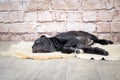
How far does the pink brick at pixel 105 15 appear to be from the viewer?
13.5ft

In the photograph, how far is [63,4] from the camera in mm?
4145

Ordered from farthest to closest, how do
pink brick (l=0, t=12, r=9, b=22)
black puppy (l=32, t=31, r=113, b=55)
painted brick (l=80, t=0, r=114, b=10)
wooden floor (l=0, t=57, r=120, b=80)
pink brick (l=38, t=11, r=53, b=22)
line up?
pink brick (l=0, t=12, r=9, b=22) < pink brick (l=38, t=11, r=53, b=22) < painted brick (l=80, t=0, r=114, b=10) < black puppy (l=32, t=31, r=113, b=55) < wooden floor (l=0, t=57, r=120, b=80)

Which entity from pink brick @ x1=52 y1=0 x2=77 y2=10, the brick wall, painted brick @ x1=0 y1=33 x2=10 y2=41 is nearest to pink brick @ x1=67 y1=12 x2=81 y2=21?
the brick wall

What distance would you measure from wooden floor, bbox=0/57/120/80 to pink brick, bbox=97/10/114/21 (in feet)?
4.82

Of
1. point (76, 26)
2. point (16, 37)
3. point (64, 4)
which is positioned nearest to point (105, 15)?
point (76, 26)

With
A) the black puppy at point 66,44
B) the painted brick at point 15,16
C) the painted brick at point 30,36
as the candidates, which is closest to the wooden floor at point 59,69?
the black puppy at point 66,44

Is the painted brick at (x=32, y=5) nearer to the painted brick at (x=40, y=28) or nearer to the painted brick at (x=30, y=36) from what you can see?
the painted brick at (x=40, y=28)

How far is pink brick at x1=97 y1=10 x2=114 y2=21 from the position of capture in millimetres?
4109

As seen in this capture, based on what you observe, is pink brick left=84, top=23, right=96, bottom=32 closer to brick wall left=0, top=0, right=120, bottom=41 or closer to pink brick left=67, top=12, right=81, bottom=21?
brick wall left=0, top=0, right=120, bottom=41

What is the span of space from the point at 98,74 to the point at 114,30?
1947mm

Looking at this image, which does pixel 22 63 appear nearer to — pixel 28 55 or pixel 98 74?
pixel 28 55

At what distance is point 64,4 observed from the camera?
163 inches

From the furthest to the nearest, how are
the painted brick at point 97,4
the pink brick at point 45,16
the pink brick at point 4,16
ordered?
the pink brick at point 4,16 → the pink brick at point 45,16 → the painted brick at point 97,4

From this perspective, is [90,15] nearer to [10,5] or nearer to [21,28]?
[21,28]
